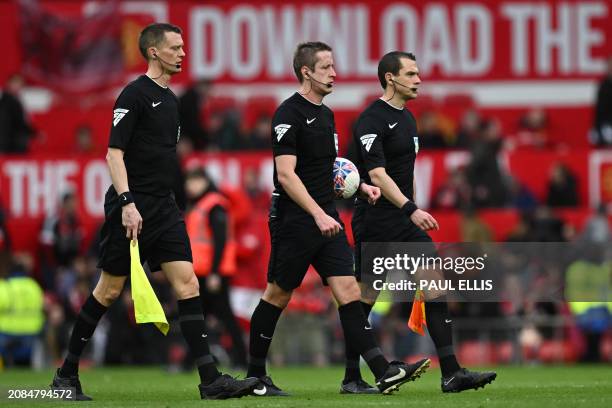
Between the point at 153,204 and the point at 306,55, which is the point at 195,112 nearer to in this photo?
the point at 306,55

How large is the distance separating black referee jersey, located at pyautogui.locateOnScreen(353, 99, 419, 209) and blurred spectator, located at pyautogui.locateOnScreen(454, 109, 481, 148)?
1039cm

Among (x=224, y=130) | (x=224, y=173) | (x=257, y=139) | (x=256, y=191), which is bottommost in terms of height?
(x=256, y=191)

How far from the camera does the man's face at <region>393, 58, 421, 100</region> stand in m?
11.2

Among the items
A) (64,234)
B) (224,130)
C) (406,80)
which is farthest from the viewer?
(224,130)

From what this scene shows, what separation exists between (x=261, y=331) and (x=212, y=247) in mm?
4980

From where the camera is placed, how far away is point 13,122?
21578mm

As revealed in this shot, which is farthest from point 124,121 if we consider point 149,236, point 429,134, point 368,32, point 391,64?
point 368,32

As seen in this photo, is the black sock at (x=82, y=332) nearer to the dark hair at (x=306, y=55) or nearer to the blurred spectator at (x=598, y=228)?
the dark hair at (x=306, y=55)

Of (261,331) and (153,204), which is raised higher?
(153,204)

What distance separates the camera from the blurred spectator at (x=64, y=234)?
66.1 feet

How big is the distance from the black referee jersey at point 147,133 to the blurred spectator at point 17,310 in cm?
871

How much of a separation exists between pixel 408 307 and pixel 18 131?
22.0ft

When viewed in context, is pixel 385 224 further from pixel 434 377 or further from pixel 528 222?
pixel 528 222

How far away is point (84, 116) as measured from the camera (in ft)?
73.5
